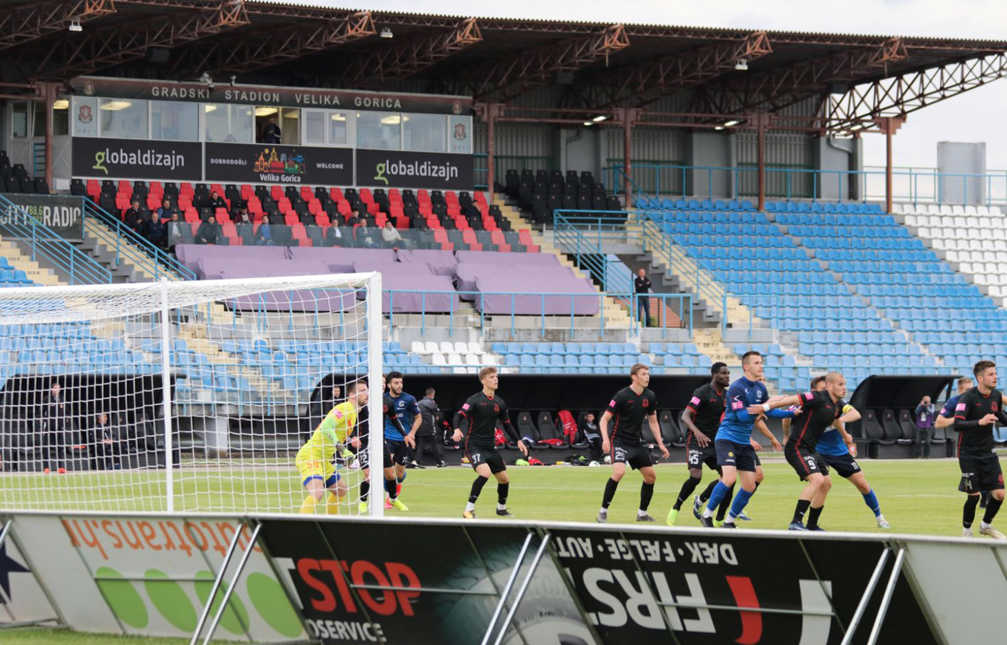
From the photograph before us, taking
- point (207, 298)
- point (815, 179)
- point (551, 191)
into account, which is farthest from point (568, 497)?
point (815, 179)

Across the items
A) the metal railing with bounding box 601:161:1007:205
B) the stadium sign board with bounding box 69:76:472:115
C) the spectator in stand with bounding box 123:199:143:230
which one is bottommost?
the spectator in stand with bounding box 123:199:143:230

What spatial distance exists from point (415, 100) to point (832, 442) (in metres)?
30.5

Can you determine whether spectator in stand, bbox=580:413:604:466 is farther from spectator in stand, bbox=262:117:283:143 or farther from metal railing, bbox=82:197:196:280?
spectator in stand, bbox=262:117:283:143

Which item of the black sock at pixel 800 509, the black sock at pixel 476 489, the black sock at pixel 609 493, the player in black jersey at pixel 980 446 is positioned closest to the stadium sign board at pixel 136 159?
the black sock at pixel 476 489

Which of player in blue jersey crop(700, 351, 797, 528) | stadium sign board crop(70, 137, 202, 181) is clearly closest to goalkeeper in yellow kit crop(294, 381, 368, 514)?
player in blue jersey crop(700, 351, 797, 528)

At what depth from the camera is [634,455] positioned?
1702 cm

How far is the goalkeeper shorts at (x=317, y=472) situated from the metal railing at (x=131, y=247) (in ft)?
70.3

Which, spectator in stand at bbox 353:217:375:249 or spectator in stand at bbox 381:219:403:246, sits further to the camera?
spectator in stand at bbox 381:219:403:246

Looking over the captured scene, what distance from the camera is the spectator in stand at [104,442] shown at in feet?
69.5

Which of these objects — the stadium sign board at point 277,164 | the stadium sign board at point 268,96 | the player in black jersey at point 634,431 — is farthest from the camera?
the stadium sign board at point 277,164

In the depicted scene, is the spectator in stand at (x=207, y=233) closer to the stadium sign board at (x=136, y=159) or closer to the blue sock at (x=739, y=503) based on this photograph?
the stadium sign board at (x=136, y=159)

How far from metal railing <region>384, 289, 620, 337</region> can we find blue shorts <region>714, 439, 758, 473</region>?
19.0 meters

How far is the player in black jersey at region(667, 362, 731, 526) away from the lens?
17031 millimetres

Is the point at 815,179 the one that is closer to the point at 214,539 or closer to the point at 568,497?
the point at 568,497
